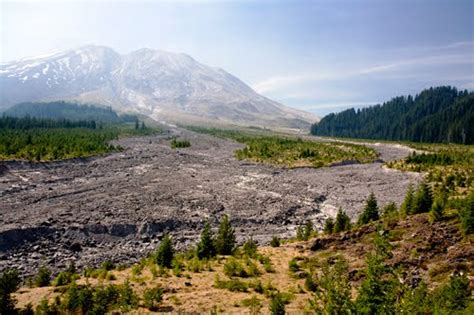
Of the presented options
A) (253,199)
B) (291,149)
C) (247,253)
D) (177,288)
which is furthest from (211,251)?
(291,149)

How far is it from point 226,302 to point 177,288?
233cm

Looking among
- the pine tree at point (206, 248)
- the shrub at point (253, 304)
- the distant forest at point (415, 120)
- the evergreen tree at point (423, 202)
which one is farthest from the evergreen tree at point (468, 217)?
the distant forest at point (415, 120)

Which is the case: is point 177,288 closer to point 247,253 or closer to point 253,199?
point 247,253

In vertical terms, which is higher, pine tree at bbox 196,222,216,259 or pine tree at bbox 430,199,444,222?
pine tree at bbox 430,199,444,222

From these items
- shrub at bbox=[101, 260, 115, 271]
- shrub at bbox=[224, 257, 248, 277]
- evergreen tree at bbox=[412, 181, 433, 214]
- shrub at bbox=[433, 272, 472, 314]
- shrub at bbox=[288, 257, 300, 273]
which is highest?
evergreen tree at bbox=[412, 181, 433, 214]

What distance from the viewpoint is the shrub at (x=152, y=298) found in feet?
39.1

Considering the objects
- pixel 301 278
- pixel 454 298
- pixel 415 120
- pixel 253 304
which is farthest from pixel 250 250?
pixel 415 120

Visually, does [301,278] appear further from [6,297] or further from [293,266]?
[6,297]

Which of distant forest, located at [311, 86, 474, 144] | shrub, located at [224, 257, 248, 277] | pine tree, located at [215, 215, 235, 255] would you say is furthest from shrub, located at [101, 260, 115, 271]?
distant forest, located at [311, 86, 474, 144]

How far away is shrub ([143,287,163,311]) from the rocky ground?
6682mm

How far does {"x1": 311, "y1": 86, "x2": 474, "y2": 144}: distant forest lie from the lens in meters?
108

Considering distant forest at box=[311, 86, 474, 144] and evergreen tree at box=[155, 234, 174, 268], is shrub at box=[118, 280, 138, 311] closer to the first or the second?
evergreen tree at box=[155, 234, 174, 268]

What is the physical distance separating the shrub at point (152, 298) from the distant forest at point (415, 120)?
110603mm

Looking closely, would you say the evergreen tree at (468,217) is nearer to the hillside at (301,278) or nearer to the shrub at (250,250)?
the hillside at (301,278)
